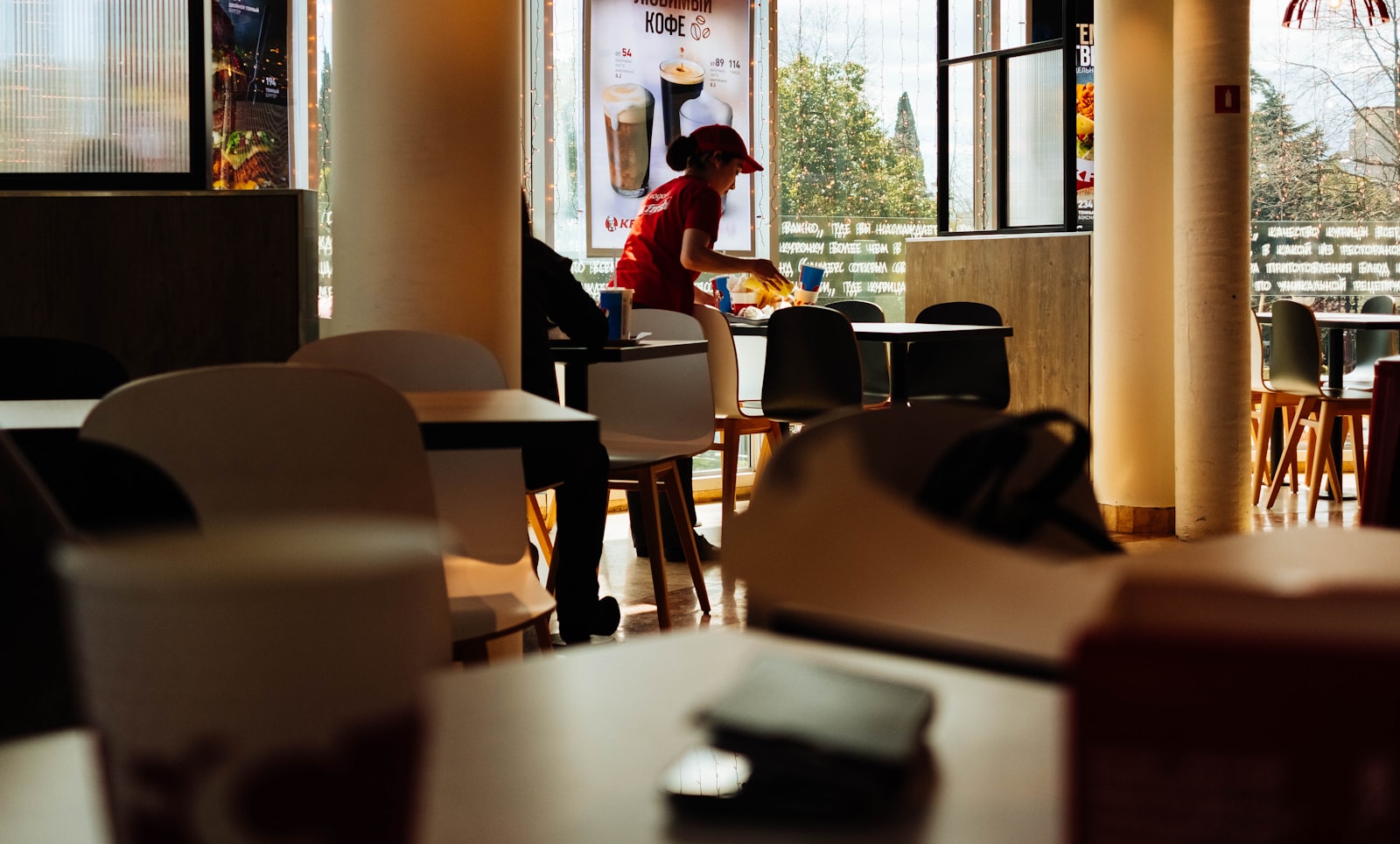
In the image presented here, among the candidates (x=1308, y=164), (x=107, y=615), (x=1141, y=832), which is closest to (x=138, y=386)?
(x=107, y=615)

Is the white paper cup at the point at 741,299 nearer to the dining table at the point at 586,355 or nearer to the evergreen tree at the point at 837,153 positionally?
the evergreen tree at the point at 837,153

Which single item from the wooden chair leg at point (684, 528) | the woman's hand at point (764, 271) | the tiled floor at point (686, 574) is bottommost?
the tiled floor at point (686, 574)

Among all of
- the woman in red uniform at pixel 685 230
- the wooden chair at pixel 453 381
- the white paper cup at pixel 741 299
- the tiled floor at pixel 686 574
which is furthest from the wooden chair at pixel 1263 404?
the wooden chair at pixel 453 381

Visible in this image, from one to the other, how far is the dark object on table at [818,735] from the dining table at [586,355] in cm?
298

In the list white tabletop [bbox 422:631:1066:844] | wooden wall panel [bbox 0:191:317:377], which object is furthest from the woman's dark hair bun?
white tabletop [bbox 422:631:1066:844]

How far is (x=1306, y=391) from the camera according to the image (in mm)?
6047

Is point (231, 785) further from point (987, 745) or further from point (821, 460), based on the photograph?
point (821, 460)

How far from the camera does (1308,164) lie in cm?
758

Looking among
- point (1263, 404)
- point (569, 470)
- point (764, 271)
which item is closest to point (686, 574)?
point (764, 271)

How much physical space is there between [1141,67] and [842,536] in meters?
5.04

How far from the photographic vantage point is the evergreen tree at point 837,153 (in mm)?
6996

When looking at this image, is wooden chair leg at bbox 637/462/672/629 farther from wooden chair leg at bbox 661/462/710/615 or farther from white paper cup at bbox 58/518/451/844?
white paper cup at bbox 58/518/451/844

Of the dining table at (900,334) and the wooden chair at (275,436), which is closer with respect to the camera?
the wooden chair at (275,436)

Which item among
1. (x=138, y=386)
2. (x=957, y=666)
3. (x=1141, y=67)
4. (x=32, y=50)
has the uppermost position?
(x=1141, y=67)
